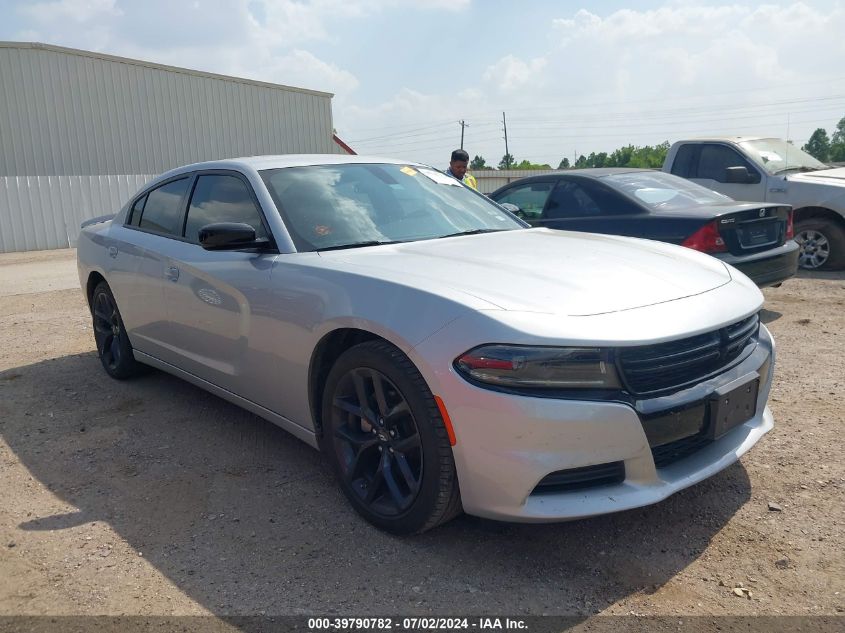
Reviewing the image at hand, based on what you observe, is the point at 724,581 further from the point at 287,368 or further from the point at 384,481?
the point at 287,368

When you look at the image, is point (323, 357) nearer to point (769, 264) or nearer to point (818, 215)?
point (769, 264)

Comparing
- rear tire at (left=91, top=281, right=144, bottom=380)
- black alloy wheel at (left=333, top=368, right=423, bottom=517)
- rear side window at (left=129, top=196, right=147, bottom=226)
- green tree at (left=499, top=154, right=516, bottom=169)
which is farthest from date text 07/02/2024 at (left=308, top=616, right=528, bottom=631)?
green tree at (left=499, top=154, right=516, bottom=169)

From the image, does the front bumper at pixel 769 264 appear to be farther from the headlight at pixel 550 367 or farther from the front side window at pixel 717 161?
the headlight at pixel 550 367

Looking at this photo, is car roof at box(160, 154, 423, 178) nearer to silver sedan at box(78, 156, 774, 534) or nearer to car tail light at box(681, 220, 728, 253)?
silver sedan at box(78, 156, 774, 534)

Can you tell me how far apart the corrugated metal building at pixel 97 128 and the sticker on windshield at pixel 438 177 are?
57.3 ft

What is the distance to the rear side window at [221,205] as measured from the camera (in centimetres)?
372

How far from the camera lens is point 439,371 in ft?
8.27

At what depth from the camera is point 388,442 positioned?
Result: 9.42 feet

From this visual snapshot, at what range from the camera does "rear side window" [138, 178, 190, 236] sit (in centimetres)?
443

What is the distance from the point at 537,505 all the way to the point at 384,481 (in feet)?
2.35

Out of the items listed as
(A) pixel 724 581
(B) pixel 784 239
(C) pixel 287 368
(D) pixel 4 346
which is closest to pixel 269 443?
(C) pixel 287 368

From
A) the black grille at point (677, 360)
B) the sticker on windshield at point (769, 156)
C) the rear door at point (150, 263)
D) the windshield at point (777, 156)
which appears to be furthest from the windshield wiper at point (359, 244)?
the sticker on windshield at point (769, 156)

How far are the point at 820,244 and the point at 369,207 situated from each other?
7183 mm

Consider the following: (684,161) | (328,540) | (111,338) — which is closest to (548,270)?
(328,540)
